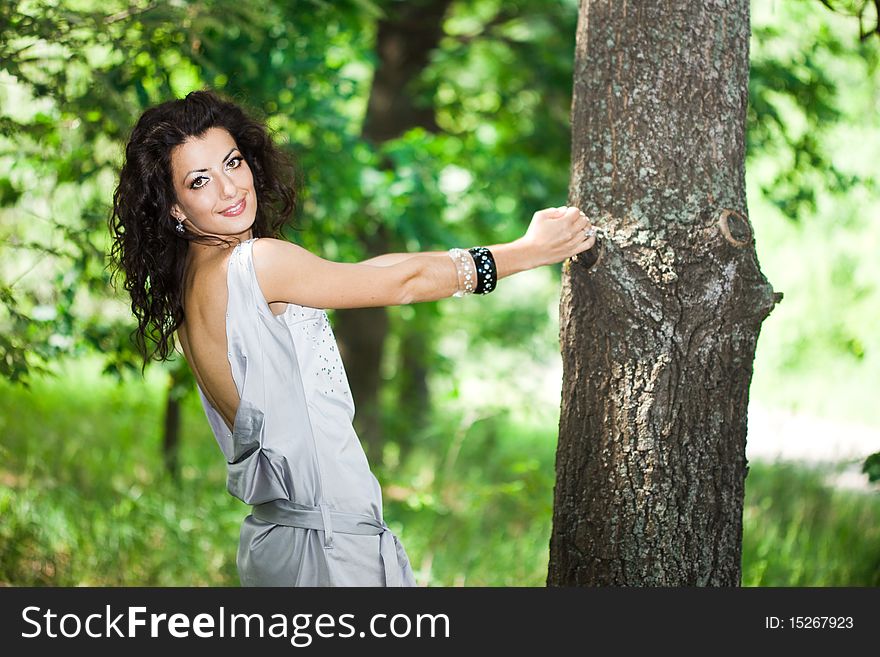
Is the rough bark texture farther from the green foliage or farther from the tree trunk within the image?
the tree trunk

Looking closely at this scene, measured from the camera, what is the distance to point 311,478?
2.47 m

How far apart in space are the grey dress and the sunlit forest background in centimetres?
99

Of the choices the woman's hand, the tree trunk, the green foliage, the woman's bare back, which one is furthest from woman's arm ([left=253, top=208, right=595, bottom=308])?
the tree trunk

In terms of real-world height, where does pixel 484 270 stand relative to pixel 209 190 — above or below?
below

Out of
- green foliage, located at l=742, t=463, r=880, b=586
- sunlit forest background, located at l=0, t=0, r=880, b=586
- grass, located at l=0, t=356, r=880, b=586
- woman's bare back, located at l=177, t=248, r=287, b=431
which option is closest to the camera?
woman's bare back, located at l=177, t=248, r=287, b=431

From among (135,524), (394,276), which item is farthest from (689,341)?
(135,524)

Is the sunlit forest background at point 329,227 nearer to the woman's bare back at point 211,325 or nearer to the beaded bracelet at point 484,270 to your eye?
the woman's bare back at point 211,325

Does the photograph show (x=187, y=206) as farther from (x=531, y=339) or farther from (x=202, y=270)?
(x=531, y=339)

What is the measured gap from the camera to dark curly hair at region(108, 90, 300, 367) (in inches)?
101

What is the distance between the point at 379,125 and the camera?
7.83m

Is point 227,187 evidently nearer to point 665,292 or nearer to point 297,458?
point 297,458

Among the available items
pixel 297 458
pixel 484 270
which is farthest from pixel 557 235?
pixel 297 458

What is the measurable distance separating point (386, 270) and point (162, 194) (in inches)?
26.2
